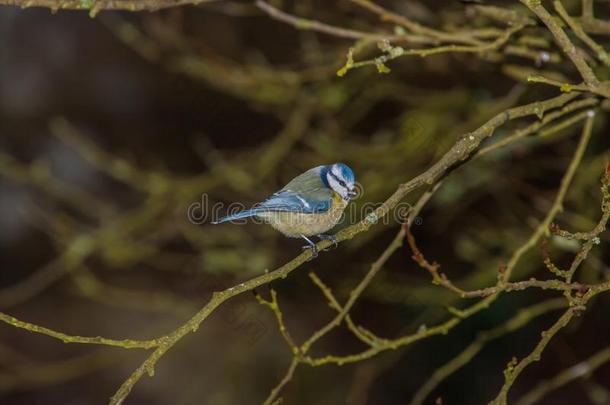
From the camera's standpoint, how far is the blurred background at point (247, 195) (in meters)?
3.38

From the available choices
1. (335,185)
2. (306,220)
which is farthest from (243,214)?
(335,185)

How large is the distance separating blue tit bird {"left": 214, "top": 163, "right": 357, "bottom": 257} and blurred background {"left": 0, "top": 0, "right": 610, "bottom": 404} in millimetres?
461

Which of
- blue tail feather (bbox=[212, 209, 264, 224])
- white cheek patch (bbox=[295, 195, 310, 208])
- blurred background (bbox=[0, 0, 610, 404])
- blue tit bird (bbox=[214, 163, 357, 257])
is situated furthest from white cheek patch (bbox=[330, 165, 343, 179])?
blurred background (bbox=[0, 0, 610, 404])

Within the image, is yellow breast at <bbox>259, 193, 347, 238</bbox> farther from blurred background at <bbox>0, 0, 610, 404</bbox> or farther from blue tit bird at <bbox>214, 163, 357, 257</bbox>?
blurred background at <bbox>0, 0, 610, 404</bbox>

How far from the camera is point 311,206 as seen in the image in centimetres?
263

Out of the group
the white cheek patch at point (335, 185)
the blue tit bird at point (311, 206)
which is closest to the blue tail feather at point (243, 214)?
the blue tit bird at point (311, 206)

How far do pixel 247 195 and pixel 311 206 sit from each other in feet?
3.50

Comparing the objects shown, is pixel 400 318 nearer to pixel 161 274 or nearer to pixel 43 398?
pixel 161 274

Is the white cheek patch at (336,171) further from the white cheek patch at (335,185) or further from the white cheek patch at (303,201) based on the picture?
the white cheek patch at (303,201)

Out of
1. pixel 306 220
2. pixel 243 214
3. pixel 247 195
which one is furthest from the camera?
pixel 247 195

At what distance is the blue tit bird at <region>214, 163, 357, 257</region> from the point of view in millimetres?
2617

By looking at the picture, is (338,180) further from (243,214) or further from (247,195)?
(247,195)

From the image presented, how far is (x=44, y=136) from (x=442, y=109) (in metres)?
4.27

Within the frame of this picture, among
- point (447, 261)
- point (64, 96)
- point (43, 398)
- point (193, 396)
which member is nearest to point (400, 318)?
point (447, 261)
